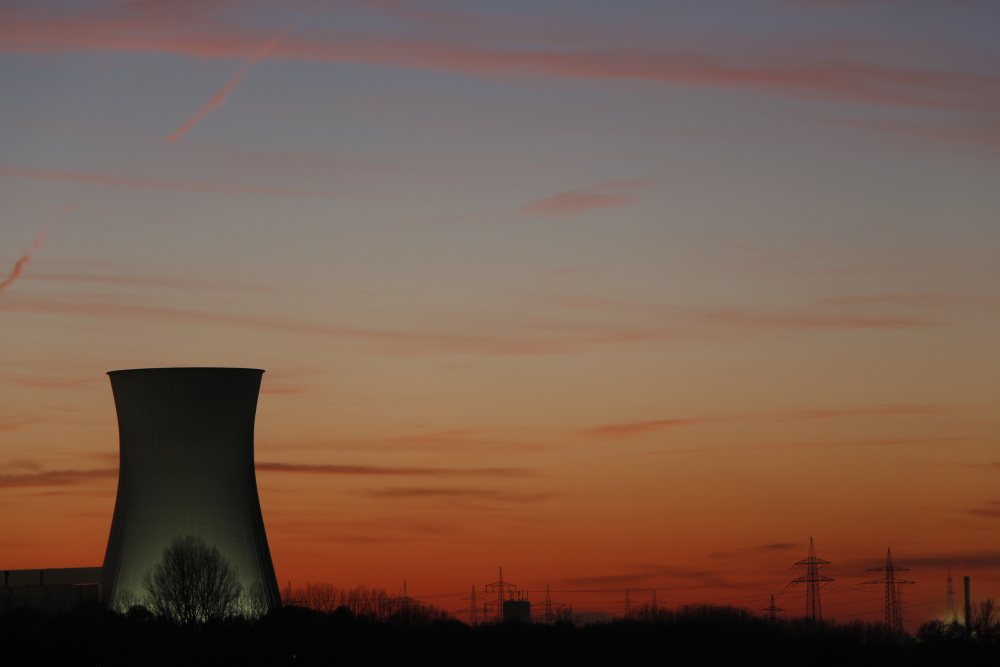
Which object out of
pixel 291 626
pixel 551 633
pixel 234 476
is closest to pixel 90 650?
pixel 291 626


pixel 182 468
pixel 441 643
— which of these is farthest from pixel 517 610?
pixel 182 468

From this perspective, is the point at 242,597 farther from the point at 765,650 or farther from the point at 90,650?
the point at 765,650

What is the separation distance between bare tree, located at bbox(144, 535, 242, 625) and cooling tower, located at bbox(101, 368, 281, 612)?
0.20m

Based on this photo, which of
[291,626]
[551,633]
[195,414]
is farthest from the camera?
[551,633]

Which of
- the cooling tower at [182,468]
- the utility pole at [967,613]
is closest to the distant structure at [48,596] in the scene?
the cooling tower at [182,468]

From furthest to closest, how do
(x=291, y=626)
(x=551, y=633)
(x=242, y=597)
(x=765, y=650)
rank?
(x=551, y=633) → (x=765, y=650) → (x=291, y=626) → (x=242, y=597)

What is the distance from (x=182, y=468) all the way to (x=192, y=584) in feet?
12.2

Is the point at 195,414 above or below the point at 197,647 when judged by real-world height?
above

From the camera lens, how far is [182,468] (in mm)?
20922

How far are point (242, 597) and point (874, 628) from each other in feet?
81.3

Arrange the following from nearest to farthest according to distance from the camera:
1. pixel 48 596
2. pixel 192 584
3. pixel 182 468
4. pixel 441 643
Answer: pixel 182 468 < pixel 192 584 < pixel 48 596 < pixel 441 643

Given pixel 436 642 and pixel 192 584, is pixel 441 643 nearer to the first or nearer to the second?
pixel 436 642

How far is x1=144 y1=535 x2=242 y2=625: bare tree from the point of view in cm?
2148

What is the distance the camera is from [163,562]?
21672 millimetres
